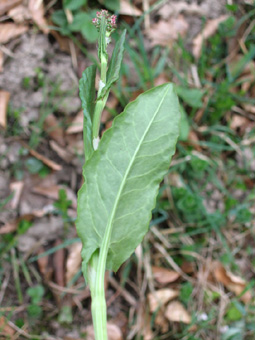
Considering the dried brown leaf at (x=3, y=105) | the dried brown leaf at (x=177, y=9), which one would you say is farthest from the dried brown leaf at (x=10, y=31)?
the dried brown leaf at (x=177, y=9)

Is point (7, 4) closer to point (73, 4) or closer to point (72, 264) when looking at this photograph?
point (73, 4)

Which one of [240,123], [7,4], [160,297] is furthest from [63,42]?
[160,297]

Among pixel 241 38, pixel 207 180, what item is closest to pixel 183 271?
pixel 207 180

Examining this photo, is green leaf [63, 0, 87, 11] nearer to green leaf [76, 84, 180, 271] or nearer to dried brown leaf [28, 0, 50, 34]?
dried brown leaf [28, 0, 50, 34]

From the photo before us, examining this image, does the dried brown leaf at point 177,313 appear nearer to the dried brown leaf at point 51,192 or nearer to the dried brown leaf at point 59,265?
the dried brown leaf at point 59,265

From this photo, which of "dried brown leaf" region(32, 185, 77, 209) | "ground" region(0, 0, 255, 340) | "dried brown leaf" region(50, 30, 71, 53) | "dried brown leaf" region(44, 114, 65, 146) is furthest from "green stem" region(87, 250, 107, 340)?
"dried brown leaf" region(50, 30, 71, 53)

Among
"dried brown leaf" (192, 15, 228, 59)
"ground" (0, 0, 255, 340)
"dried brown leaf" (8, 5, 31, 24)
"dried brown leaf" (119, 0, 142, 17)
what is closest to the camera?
"ground" (0, 0, 255, 340)

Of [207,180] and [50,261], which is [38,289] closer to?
[50,261]
